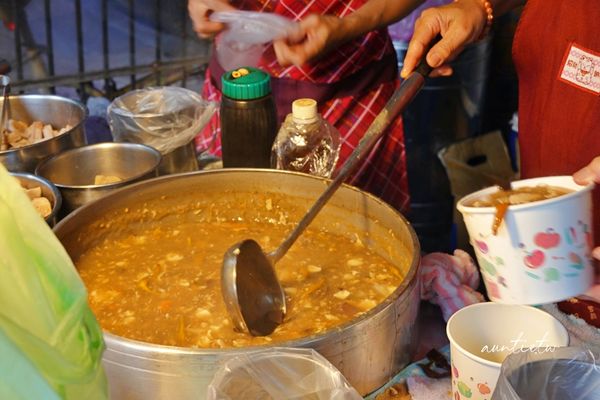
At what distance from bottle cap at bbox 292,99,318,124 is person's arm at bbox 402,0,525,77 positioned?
0.72ft

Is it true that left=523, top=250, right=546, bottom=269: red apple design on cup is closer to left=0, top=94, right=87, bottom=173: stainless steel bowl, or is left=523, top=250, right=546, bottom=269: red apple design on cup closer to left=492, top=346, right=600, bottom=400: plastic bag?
left=492, top=346, right=600, bottom=400: plastic bag

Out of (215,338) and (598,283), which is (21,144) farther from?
(598,283)

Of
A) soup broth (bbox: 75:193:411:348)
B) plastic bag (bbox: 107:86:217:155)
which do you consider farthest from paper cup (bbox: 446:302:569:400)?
plastic bag (bbox: 107:86:217:155)

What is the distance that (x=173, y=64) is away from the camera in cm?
402

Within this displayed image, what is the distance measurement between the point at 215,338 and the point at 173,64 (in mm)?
2915

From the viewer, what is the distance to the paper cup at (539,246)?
1003 mm

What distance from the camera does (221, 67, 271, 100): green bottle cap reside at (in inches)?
66.2

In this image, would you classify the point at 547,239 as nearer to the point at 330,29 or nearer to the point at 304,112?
the point at 304,112

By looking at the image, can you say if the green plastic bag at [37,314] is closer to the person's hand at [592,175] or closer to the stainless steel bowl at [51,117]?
the person's hand at [592,175]

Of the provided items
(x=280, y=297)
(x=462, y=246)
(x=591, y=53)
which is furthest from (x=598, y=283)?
(x=462, y=246)

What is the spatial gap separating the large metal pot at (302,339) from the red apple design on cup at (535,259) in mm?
229

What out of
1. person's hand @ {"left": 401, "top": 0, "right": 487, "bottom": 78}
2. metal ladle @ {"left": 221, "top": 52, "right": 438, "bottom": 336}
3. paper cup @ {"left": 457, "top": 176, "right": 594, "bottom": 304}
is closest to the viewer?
paper cup @ {"left": 457, "top": 176, "right": 594, "bottom": 304}

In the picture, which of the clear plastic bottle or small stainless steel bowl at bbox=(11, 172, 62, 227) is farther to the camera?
the clear plastic bottle

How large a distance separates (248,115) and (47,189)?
1.56ft
